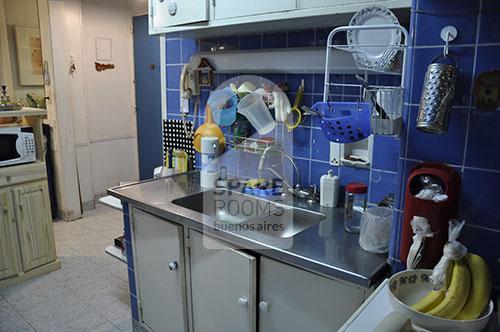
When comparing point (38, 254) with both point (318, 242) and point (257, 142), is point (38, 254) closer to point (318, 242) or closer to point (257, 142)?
point (257, 142)

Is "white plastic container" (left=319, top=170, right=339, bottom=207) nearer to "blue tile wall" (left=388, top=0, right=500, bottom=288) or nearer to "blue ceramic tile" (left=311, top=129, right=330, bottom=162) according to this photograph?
"blue ceramic tile" (left=311, top=129, right=330, bottom=162)

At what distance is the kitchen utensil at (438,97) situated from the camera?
955mm

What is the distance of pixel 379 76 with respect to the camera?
5.11 ft

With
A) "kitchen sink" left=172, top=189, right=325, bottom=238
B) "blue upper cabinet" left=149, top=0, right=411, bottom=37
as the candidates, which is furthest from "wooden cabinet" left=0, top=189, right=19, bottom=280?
"blue upper cabinet" left=149, top=0, right=411, bottom=37

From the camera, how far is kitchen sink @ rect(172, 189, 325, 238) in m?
1.67

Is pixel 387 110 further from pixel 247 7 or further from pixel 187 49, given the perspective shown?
pixel 187 49

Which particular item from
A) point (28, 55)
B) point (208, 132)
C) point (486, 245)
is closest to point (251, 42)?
point (208, 132)

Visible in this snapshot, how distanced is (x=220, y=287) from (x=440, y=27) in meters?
1.17

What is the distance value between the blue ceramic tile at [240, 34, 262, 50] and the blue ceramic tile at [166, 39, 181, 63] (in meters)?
0.48

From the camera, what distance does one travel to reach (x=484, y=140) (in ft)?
3.24

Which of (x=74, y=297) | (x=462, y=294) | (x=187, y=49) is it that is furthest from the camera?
(x=74, y=297)

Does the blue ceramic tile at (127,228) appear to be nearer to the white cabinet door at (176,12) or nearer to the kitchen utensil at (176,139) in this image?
the kitchen utensil at (176,139)

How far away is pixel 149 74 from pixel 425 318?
12.3 ft

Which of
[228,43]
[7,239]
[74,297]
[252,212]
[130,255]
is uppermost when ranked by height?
[228,43]
